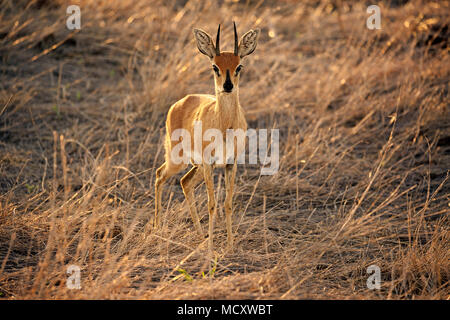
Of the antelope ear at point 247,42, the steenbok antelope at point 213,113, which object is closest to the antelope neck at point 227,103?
the steenbok antelope at point 213,113

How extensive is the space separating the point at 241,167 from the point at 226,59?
2.93m

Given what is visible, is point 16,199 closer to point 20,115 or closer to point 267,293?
point 20,115

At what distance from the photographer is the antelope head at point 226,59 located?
4051 mm

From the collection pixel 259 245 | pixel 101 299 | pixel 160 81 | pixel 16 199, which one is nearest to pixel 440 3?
pixel 160 81

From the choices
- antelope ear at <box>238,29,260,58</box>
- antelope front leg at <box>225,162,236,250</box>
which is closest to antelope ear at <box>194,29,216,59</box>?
antelope ear at <box>238,29,260,58</box>

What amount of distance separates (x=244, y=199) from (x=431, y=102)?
11.6 feet

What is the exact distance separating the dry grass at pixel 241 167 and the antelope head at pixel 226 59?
3.93ft

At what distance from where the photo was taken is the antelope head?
13.3 ft

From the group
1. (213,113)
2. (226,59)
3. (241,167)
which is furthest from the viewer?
(241,167)

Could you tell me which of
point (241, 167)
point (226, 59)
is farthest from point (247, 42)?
point (241, 167)

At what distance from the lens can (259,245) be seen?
15.8ft

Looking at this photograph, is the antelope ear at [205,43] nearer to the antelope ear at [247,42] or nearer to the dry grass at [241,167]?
the antelope ear at [247,42]

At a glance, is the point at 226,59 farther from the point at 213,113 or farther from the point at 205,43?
the point at 213,113

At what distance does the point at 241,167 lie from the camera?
22.6ft
